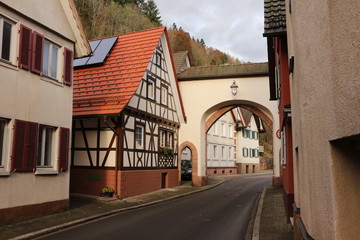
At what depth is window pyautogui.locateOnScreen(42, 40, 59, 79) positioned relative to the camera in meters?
11.5

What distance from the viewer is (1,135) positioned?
31.7ft

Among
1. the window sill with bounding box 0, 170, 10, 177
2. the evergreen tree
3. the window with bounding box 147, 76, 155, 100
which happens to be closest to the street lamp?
the window with bounding box 147, 76, 155, 100

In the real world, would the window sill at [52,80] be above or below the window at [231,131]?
below

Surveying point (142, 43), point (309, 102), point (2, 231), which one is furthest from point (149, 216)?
point (142, 43)

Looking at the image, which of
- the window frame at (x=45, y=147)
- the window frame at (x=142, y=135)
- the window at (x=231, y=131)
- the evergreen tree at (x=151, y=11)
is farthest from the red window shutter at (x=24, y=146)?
the evergreen tree at (x=151, y=11)

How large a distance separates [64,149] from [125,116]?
5342mm

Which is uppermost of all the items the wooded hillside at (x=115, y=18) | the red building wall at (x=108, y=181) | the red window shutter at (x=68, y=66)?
the wooded hillside at (x=115, y=18)

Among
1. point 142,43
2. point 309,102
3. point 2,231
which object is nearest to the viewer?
point 309,102

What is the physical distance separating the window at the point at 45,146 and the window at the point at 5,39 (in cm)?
241

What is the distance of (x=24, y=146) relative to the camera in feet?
33.6

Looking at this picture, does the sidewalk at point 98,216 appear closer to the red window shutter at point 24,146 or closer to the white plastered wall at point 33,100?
the white plastered wall at point 33,100

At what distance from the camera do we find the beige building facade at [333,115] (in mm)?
2789

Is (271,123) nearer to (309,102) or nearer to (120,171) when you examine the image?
(120,171)

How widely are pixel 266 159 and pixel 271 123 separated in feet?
112
